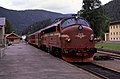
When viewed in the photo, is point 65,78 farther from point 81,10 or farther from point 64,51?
point 81,10

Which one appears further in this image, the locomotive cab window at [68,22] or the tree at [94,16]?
the tree at [94,16]

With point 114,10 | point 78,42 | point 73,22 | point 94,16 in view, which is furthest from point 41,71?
point 114,10

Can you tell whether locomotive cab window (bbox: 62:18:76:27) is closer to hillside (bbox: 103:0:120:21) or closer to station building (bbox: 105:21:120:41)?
station building (bbox: 105:21:120:41)

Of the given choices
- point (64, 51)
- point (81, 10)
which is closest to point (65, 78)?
point (64, 51)

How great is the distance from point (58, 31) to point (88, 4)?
79.2m

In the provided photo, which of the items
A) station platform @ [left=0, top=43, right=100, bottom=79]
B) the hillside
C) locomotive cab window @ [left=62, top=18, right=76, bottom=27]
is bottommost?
station platform @ [left=0, top=43, right=100, bottom=79]

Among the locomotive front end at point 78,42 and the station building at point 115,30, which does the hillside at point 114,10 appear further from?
the locomotive front end at point 78,42

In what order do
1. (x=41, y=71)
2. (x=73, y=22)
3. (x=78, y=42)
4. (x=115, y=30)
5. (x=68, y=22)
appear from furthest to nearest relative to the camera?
(x=115, y=30), (x=68, y=22), (x=73, y=22), (x=78, y=42), (x=41, y=71)

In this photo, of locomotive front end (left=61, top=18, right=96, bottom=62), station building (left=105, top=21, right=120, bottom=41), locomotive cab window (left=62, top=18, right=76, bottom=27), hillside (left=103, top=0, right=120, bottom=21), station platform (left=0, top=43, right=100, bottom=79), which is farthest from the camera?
hillside (left=103, top=0, right=120, bottom=21)

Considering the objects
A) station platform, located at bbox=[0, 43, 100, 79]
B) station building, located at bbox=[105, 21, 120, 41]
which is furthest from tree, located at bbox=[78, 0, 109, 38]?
station platform, located at bbox=[0, 43, 100, 79]

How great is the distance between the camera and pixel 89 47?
23.1m

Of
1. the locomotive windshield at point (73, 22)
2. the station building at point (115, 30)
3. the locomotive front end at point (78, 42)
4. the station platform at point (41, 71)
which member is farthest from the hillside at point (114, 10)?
the station platform at point (41, 71)

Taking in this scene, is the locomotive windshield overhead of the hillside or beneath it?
beneath

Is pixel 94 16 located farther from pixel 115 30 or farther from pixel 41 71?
pixel 41 71
